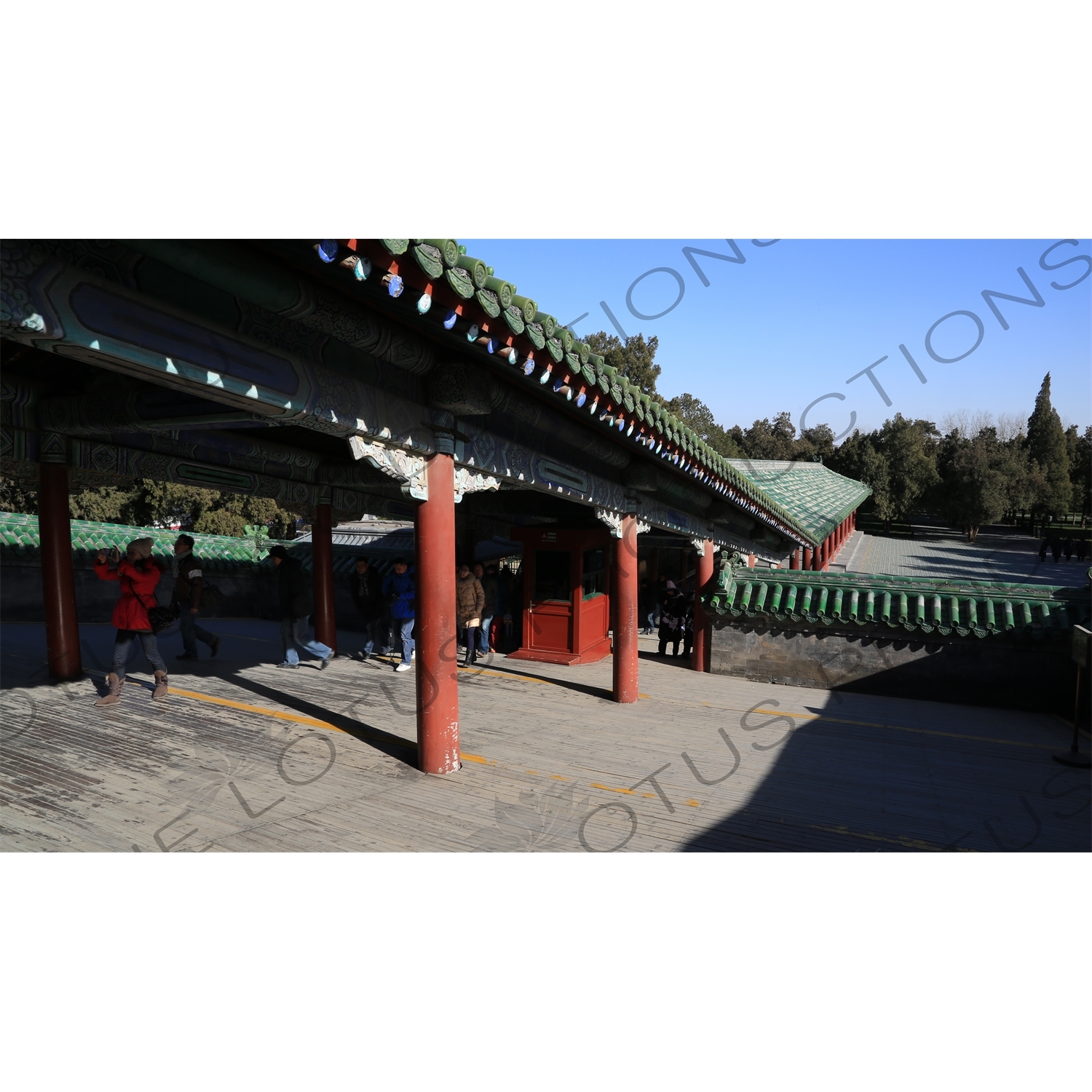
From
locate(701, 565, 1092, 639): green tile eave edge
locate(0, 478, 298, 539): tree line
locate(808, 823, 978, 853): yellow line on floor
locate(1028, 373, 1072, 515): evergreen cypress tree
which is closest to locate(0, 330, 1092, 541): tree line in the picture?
locate(1028, 373, 1072, 515): evergreen cypress tree

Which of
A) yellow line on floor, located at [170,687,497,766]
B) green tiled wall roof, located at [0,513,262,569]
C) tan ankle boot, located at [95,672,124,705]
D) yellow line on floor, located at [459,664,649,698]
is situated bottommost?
yellow line on floor, located at [459,664,649,698]

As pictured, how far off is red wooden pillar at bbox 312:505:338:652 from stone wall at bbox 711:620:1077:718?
5.54 meters

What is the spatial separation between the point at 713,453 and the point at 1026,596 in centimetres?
447

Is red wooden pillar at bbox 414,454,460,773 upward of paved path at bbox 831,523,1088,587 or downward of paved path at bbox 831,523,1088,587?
upward

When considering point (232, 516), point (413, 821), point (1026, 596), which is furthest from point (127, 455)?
point (232, 516)

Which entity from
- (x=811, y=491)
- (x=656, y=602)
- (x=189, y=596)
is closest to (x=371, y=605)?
(x=189, y=596)

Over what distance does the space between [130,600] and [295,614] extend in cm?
264

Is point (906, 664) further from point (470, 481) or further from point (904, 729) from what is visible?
point (470, 481)

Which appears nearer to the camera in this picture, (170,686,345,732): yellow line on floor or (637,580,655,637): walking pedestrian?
(170,686,345,732): yellow line on floor

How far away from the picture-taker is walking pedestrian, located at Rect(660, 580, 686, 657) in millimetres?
11914

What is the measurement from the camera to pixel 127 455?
25.7 feet

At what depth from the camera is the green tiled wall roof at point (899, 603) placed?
884cm

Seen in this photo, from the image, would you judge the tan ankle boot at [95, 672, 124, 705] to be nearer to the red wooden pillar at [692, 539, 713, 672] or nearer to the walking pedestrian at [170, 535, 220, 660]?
the walking pedestrian at [170, 535, 220, 660]

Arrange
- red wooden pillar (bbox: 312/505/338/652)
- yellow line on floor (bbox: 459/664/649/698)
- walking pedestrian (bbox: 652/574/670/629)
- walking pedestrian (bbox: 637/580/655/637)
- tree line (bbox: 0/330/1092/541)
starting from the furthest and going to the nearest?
tree line (bbox: 0/330/1092/541) → walking pedestrian (bbox: 652/574/670/629) → walking pedestrian (bbox: 637/580/655/637) → red wooden pillar (bbox: 312/505/338/652) → yellow line on floor (bbox: 459/664/649/698)
